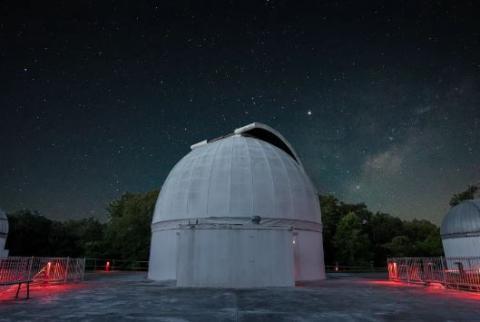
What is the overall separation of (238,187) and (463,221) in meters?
23.1

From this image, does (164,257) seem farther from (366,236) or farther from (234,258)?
(366,236)

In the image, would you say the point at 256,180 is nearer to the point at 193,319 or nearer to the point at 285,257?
the point at 285,257

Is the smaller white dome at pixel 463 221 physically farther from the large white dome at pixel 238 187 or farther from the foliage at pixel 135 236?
the large white dome at pixel 238 187

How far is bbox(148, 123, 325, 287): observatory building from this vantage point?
53.2 feet

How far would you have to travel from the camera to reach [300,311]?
850 centimetres

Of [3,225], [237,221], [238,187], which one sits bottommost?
[237,221]

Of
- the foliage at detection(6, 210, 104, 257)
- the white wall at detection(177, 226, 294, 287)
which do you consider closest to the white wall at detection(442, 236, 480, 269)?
the white wall at detection(177, 226, 294, 287)

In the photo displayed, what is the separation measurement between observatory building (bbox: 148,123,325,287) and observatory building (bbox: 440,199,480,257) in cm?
1599

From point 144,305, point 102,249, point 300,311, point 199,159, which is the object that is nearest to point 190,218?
point 199,159

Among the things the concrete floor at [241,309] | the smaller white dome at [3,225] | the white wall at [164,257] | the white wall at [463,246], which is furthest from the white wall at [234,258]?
the smaller white dome at [3,225]

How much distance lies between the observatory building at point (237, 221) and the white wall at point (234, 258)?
0.16 feet

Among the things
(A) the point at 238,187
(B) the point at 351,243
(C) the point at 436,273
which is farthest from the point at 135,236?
(C) the point at 436,273

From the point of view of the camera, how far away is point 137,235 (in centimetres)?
3747

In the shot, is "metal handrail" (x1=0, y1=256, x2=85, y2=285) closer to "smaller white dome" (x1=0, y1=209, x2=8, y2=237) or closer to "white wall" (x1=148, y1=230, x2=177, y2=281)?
"white wall" (x1=148, y1=230, x2=177, y2=281)
